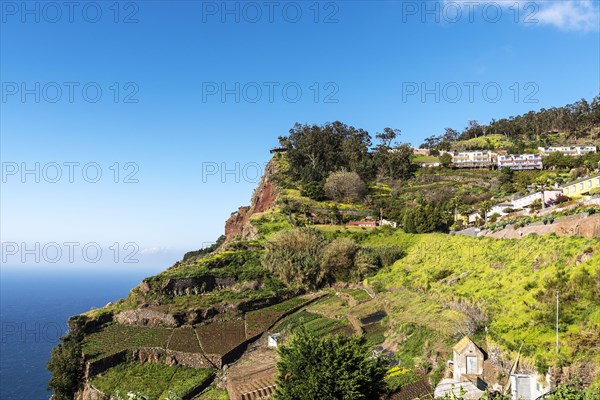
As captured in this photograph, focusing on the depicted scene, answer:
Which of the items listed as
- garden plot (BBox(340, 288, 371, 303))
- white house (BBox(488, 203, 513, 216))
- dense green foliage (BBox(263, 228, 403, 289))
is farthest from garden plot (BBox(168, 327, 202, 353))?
white house (BBox(488, 203, 513, 216))

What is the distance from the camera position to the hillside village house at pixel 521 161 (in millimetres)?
84625

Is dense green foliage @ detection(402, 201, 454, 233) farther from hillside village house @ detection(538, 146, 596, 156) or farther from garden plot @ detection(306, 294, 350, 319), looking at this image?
hillside village house @ detection(538, 146, 596, 156)

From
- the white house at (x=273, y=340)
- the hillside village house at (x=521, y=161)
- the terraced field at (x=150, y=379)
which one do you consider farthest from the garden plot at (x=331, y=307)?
the hillside village house at (x=521, y=161)

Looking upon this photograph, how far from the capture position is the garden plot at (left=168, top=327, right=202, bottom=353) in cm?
3209

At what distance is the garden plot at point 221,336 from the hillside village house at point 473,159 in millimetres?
70295

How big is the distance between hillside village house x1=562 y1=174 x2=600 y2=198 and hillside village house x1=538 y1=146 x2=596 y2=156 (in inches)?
1711

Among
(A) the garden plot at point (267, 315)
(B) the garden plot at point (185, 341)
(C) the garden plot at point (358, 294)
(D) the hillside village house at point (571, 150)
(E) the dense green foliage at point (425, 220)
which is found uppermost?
(D) the hillside village house at point (571, 150)

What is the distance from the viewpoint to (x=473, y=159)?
94250mm

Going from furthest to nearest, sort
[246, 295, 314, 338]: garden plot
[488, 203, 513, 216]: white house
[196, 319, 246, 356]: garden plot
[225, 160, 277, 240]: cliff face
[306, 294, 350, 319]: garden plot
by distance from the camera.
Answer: [225, 160, 277, 240]: cliff face
[488, 203, 513, 216]: white house
[306, 294, 350, 319]: garden plot
[246, 295, 314, 338]: garden plot
[196, 319, 246, 356]: garden plot

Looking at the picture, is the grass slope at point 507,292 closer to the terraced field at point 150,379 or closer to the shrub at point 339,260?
the shrub at point 339,260

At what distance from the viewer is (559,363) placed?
16531 mm

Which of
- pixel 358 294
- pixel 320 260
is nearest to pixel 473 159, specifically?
pixel 320 260

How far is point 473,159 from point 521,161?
10.4 m

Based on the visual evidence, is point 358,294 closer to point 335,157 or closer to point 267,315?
point 267,315
